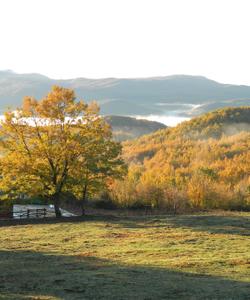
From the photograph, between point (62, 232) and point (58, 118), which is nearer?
point (62, 232)

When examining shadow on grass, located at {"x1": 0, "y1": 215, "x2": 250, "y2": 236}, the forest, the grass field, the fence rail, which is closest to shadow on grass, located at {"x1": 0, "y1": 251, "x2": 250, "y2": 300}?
the grass field

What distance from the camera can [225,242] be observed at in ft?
109

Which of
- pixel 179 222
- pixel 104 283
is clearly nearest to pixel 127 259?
pixel 104 283

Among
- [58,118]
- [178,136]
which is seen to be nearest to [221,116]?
[178,136]

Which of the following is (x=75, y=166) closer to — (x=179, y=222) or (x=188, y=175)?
(x=179, y=222)

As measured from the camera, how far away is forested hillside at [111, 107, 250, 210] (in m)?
62.9

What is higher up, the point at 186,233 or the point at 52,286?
the point at 52,286

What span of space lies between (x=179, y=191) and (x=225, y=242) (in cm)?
3070

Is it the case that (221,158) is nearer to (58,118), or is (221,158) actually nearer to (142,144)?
(142,144)

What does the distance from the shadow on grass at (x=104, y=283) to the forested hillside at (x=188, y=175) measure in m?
37.9

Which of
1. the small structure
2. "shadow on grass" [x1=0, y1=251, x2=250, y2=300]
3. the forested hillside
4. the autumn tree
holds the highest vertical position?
the autumn tree

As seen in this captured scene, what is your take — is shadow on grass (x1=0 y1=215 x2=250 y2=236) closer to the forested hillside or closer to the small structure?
the small structure

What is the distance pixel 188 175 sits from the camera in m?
79.6

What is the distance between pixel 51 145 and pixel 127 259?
79.0 feet
